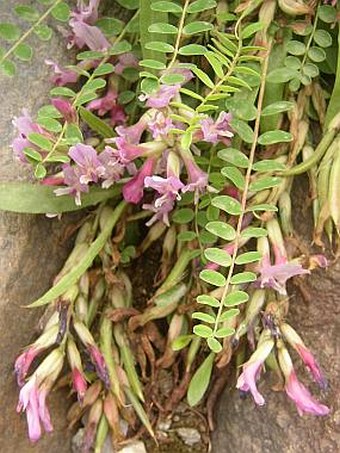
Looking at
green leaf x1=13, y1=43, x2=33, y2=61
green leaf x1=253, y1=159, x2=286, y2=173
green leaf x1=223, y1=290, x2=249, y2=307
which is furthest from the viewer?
green leaf x1=13, y1=43, x2=33, y2=61

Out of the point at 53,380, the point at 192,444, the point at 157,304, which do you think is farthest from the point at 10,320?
the point at 192,444

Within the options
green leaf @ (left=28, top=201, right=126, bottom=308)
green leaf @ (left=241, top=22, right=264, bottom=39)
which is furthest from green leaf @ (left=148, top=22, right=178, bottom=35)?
green leaf @ (left=28, top=201, right=126, bottom=308)

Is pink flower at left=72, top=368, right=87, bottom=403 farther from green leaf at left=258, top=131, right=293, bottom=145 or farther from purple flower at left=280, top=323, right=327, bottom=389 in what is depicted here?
green leaf at left=258, top=131, right=293, bottom=145

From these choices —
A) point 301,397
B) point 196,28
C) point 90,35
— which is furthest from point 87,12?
point 301,397

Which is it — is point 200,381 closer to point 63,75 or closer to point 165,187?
point 165,187

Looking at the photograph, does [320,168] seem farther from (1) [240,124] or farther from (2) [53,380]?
(2) [53,380]

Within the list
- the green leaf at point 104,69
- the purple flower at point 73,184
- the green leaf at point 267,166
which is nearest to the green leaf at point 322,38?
the green leaf at point 267,166

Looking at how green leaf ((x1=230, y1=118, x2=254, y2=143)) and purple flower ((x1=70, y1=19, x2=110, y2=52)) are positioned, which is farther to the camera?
purple flower ((x1=70, y1=19, x2=110, y2=52))

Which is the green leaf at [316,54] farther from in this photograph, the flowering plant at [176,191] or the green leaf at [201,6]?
the green leaf at [201,6]
